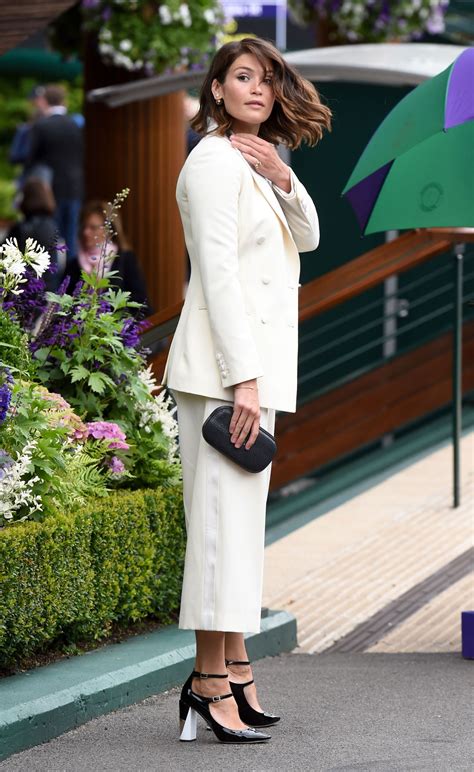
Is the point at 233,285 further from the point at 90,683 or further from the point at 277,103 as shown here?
the point at 90,683

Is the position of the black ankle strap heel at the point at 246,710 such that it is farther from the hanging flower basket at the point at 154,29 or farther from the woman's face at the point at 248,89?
the hanging flower basket at the point at 154,29

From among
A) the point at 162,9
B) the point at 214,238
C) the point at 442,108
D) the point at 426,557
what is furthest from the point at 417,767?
the point at 162,9

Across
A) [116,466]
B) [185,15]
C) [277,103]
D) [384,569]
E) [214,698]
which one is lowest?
[384,569]

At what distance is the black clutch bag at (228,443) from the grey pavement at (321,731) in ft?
2.68

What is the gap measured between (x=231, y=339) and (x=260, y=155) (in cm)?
56

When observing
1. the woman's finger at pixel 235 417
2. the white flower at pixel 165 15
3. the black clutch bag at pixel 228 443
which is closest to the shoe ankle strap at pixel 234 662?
the black clutch bag at pixel 228 443

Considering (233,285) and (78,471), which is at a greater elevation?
(233,285)

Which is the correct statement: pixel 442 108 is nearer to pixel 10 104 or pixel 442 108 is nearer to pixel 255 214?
pixel 255 214

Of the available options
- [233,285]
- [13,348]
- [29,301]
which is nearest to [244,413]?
[233,285]

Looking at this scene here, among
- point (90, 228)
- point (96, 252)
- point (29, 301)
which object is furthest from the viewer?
point (90, 228)

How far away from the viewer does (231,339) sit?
14.1ft

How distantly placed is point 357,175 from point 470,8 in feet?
22.3

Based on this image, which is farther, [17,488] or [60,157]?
[60,157]

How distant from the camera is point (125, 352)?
18.4 ft
